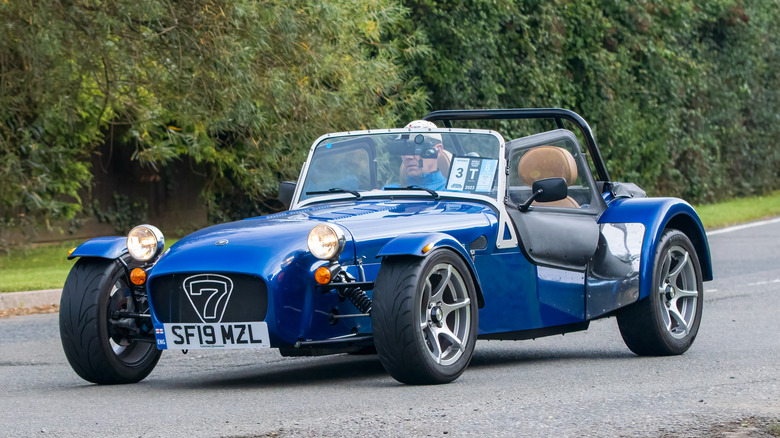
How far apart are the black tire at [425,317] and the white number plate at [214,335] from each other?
63cm

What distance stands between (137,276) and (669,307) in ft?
11.9

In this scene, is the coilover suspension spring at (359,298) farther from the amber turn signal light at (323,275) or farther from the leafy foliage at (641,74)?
the leafy foliage at (641,74)

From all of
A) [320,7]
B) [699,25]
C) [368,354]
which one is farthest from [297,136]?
[699,25]

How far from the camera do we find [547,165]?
28.3 feet

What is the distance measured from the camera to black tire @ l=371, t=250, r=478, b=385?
6625 mm

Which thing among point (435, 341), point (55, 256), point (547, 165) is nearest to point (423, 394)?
point (435, 341)

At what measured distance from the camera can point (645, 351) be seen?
28.0 ft

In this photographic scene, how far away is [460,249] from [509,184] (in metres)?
1.22

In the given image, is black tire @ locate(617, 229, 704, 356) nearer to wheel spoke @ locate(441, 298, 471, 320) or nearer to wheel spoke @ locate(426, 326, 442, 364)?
wheel spoke @ locate(441, 298, 471, 320)

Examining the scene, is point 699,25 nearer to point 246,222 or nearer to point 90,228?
point 90,228

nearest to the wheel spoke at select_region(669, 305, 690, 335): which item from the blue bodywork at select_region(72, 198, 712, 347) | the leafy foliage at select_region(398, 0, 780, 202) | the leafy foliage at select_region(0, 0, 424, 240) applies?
the blue bodywork at select_region(72, 198, 712, 347)

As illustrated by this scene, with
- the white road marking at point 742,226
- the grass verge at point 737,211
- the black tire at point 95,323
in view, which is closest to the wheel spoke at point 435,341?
the black tire at point 95,323

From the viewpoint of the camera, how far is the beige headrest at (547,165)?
27.8 ft

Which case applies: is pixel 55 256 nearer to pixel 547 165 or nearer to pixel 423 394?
pixel 547 165
